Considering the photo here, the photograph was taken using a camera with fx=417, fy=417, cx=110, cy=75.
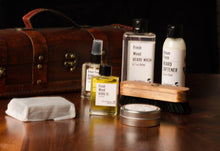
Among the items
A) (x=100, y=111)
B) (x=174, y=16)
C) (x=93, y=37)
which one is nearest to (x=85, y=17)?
(x=174, y=16)

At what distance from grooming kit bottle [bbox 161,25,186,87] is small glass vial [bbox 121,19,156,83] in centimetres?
6

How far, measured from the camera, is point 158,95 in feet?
3.71

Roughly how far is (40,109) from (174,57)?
1.31ft

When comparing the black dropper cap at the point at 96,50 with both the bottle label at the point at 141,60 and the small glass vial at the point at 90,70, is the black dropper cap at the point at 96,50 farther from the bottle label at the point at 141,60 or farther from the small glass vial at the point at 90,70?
the bottle label at the point at 141,60

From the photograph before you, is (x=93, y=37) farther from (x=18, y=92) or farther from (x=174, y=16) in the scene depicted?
(x=174, y=16)

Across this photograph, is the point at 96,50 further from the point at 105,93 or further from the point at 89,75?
the point at 105,93

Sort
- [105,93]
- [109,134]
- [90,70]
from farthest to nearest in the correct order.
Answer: [90,70], [105,93], [109,134]

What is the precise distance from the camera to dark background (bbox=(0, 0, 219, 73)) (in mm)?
2391

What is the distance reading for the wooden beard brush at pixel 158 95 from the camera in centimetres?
111

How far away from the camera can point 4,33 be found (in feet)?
4.63

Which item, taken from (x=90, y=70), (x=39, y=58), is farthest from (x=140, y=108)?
(x=39, y=58)

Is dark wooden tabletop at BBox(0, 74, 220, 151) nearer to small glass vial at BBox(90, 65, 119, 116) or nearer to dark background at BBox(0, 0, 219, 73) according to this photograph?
small glass vial at BBox(90, 65, 119, 116)

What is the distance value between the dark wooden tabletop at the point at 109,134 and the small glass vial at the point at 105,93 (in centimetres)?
3

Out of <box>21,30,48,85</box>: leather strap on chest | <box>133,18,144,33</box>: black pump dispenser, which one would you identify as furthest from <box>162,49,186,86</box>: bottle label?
<box>21,30,48,85</box>: leather strap on chest
